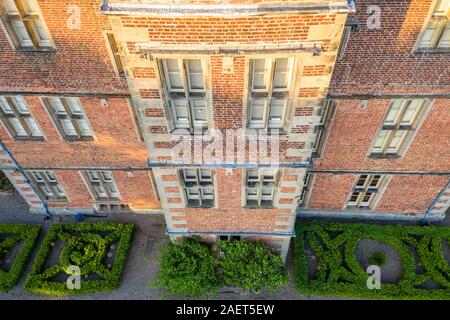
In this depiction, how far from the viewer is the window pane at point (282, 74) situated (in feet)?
36.2

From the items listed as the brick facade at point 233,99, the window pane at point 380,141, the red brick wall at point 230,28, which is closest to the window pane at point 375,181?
the brick facade at point 233,99

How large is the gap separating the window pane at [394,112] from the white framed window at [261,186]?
5.72m

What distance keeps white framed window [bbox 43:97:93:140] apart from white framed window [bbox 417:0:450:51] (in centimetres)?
1398

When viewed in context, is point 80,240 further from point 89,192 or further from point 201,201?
point 201,201

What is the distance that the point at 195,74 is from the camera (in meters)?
11.5

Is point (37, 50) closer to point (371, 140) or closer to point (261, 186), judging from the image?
point (261, 186)

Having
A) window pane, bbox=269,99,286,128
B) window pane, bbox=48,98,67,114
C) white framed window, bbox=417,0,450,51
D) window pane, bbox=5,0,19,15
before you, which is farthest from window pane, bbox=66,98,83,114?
white framed window, bbox=417,0,450,51

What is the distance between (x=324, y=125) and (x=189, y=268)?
9575 millimetres

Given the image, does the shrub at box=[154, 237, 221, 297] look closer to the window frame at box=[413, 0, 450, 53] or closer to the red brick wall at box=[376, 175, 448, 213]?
the red brick wall at box=[376, 175, 448, 213]

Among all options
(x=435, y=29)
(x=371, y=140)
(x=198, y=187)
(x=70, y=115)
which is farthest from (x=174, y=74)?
(x=371, y=140)

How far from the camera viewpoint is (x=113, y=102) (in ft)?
51.2

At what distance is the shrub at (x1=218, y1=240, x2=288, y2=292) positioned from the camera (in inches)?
706

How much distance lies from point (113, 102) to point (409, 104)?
12.7 metres

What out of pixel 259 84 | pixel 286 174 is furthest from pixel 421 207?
pixel 259 84
